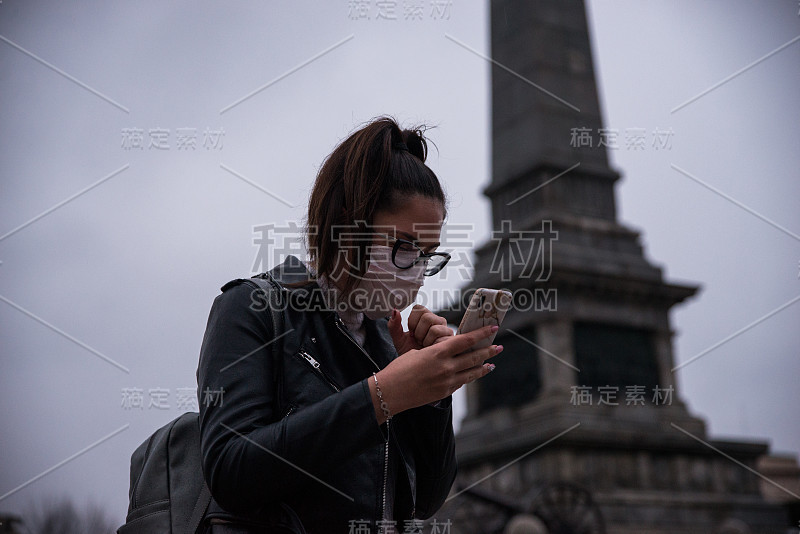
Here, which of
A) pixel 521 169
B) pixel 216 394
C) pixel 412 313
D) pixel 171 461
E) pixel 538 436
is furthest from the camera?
pixel 521 169

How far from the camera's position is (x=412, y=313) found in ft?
6.15

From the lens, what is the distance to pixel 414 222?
75.2 inches

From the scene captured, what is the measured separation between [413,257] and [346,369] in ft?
1.08

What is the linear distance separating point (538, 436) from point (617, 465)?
126 cm

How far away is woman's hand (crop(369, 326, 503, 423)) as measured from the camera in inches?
61.8

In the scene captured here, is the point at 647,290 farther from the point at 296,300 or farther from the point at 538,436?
the point at 296,300

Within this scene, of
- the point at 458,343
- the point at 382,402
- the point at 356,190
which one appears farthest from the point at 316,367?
the point at 356,190

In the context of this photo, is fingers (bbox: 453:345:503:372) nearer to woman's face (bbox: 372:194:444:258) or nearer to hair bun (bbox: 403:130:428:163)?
woman's face (bbox: 372:194:444:258)

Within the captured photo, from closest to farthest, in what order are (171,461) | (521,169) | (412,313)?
1. (171,461)
2. (412,313)
3. (521,169)

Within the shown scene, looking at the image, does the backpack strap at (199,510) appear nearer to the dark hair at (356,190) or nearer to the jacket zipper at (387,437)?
the jacket zipper at (387,437)

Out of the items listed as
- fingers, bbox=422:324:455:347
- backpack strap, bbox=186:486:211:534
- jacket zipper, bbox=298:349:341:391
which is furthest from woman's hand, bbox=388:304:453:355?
backpack strap, bbox=186:486:211:534

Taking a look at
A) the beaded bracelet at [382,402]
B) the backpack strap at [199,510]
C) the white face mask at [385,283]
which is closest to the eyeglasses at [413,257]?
the white face mask at [385,283]

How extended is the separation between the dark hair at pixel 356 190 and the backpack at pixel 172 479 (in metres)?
0.18

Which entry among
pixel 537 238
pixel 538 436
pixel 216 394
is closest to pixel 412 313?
pixel 216 394
